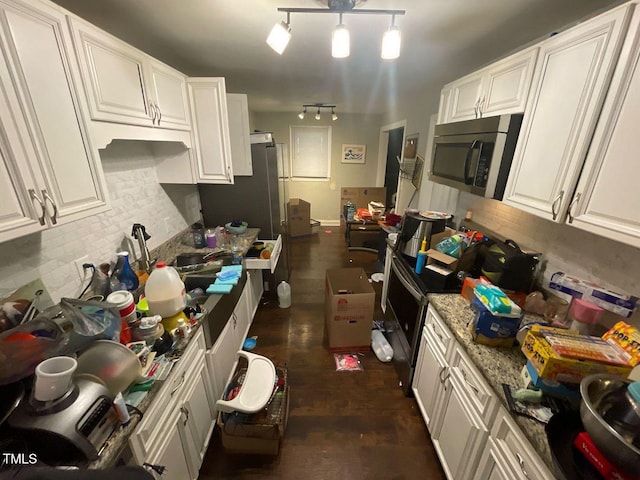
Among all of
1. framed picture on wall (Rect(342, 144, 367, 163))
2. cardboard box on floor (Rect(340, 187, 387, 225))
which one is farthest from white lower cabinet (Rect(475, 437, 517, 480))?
framed picture on wall (Rect(342, 144, 367, 163))

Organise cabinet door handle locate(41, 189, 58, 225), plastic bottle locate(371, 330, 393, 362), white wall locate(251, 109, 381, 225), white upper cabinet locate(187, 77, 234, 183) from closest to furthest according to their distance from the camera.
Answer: cabinet door handle locate(41, 189, 58, 225)
white upper cabinet locate(187, 77, 234, 183)
plastic bottle locate(371, 330, 393, 362)
white wall locate(251, 109, 381, 225)

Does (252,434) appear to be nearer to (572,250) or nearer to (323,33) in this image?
(572,250)

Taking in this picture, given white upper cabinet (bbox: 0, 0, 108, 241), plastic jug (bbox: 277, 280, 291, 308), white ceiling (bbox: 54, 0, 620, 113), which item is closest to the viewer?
white upper cabinet (bbox: 0, 0, 108, 241)

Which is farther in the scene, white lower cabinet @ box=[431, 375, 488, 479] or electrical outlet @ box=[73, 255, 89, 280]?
electrical outlet @ box=[73, 255, 89, 280]

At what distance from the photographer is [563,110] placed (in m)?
1.07

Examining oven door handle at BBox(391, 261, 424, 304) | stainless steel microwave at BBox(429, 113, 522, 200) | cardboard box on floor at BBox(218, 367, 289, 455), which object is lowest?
cardboard box on floor at BBox(218, 367, 289, 455)

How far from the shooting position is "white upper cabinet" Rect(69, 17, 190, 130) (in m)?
1.04

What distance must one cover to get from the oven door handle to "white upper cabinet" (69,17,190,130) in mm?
1893

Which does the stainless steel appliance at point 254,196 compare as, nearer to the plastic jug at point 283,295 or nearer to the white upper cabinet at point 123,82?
the plastic jug at point 283,295

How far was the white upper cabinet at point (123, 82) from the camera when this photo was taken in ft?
3.43

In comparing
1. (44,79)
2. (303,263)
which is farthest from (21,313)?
(303,263)

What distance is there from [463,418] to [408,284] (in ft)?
2.62

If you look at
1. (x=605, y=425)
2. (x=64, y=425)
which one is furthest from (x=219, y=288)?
(x=605, y=425)

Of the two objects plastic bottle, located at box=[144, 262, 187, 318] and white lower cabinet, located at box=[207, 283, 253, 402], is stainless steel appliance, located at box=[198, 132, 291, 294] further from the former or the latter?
plastic bottle, located at box=[144, 262, 187, 318]
